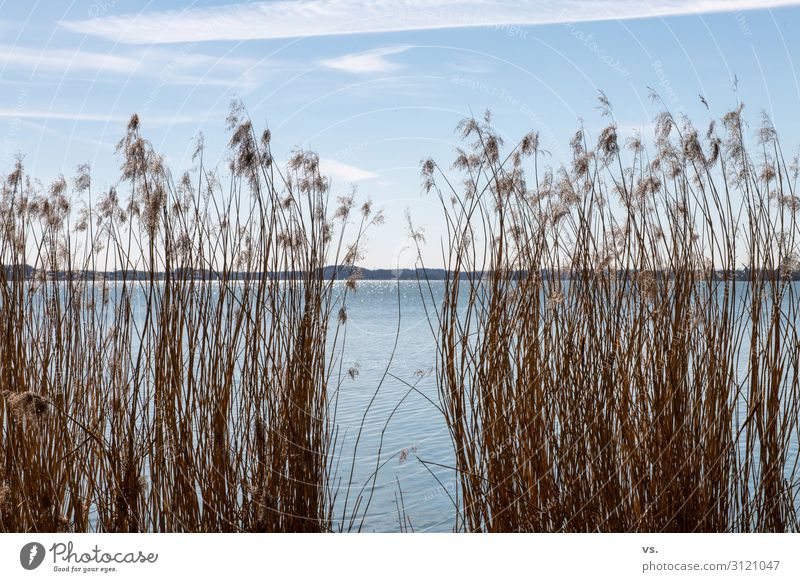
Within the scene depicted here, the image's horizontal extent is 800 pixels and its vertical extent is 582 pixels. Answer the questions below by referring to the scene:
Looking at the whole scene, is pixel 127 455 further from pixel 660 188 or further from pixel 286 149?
pixel 660 188

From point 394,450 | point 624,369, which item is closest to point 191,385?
point 624,369

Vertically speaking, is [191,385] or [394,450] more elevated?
[191,385]

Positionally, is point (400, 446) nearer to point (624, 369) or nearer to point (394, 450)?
point (394, 450)

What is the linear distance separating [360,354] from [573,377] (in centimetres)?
1025

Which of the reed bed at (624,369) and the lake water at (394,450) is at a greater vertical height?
the reed bed at (624,369)

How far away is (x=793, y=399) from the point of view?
2.35 metres

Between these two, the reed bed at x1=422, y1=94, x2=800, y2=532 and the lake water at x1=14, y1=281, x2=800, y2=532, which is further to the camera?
the lake water at x1=14, y1=281, x2=800, y2=532

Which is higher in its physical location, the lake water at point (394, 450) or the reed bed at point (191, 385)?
the reed bed at point (191, 385)

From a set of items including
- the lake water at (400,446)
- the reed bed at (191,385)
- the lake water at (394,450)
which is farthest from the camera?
the lake water at (400,446)

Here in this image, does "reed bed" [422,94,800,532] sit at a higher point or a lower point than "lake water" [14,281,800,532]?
higher

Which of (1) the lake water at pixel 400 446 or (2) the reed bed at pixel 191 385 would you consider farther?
(1) the lake water at pixel 400 446

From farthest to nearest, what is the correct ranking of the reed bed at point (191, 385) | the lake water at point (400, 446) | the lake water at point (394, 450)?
the lake water at point (400, 446) → the lake water at point (394, 450) → the reed bed at point (191, 385)

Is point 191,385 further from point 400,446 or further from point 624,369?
point 400,446

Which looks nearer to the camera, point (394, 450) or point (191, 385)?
point (191, 385)
